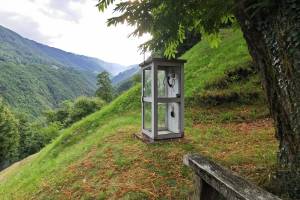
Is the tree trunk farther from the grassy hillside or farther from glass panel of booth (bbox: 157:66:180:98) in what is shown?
glass panel of booth (bbox: 157:66:180:98)

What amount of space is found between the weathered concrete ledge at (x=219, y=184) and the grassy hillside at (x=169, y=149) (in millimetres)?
927

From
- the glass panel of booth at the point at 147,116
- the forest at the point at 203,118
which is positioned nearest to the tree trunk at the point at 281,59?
the forest at the point at 203,118

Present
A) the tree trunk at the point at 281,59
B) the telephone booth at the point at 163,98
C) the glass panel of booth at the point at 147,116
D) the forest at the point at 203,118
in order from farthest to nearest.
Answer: the glass panel of booth at the point at 147,116 → the telephone booth at the point at 163,98 → the forest at the point at 203,118 → the tree trunk at the point at 281,59

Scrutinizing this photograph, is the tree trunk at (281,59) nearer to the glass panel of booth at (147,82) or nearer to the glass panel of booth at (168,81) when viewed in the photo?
the glass panel of booth at (168,81)

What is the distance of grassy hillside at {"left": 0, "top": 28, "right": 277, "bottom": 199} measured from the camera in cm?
578

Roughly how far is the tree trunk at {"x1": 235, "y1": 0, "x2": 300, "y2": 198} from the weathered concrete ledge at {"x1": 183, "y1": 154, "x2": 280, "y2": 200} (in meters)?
0.75

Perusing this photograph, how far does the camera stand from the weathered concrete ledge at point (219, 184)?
8.54 ft

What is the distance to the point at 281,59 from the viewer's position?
10.8 ft

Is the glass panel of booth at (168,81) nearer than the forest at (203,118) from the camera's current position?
No

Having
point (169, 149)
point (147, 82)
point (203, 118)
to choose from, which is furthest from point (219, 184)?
point (203, 118)

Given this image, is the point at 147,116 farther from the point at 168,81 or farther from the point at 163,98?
the point at 168,81

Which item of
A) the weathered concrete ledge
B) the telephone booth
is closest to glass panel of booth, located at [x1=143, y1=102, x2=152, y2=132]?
the telephone booth

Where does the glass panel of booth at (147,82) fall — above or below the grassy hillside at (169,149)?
above

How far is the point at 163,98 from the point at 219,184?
539 centimetres
